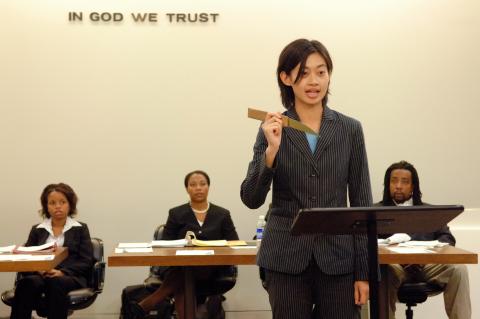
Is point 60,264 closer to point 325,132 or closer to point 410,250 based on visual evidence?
point 410,250

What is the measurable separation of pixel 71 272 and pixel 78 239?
0.37 m

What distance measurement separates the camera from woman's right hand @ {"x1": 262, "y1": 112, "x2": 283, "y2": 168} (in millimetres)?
2193

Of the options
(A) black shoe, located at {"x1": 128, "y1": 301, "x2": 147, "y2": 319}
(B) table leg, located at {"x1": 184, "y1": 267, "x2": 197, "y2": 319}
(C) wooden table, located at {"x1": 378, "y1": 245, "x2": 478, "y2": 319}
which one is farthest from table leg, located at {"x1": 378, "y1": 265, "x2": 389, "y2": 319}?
(A) black shoe, located at {"x1": 128, "y1": 301, "x2": 147, "y2": 319}

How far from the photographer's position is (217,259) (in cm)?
400

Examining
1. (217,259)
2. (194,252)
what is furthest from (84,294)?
→ (217,259)

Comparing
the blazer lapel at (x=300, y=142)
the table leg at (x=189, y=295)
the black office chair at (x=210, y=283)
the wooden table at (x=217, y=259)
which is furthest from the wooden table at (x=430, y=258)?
the blazer lapel at (x=300, y=142)

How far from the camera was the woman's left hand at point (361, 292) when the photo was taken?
225 centimetres

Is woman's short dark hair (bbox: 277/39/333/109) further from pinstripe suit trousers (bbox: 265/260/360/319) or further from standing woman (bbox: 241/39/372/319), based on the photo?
pinstripe suit trousers (bbox: 265/260/360/319)

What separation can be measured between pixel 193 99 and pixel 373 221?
174 inches

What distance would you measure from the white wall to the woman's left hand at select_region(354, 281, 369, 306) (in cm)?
409

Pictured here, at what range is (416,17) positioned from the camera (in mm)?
6586

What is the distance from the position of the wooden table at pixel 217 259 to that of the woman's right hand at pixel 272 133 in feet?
6.14

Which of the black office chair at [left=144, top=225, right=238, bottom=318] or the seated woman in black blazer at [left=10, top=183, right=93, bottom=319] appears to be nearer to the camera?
the seated woman in black blazer at [left=10, top=183, right=93, bottom=319]

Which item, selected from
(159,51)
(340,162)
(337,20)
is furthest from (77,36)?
(340,162)
